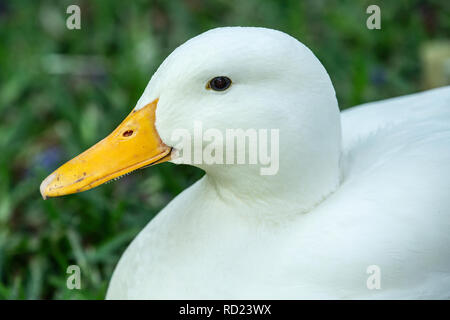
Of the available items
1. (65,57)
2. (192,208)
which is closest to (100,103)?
(65,57)

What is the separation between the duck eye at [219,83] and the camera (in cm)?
143

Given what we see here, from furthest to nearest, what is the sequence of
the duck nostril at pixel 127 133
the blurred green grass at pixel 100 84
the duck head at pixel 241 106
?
1. the blurred green grass at pixel 100 84
2. the duck nostril at pixel 127 133
3. the duck head at pixel 241 106

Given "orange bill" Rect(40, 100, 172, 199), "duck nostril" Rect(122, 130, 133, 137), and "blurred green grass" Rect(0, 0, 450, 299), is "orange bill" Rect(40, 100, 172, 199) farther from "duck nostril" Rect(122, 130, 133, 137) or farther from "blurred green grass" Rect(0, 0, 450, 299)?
"blurred green grass" Rect(0, 0, 450, 299)

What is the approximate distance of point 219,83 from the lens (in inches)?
56.3

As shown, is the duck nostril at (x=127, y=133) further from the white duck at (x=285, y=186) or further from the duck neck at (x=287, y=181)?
the duck neck at (x=287, y=181)

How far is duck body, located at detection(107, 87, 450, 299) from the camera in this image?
Answer: 1.46 meters

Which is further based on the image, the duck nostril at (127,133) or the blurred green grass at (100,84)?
the blurred green grass at (100,84)

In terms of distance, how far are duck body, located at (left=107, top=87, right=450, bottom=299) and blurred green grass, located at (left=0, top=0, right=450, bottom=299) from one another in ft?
1.46

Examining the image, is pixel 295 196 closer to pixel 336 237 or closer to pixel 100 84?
pixel 336 237

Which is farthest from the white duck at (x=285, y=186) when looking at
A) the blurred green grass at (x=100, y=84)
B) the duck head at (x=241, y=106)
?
the blurred green grass at (x=100, y=84)

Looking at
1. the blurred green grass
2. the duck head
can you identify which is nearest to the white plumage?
the duck head

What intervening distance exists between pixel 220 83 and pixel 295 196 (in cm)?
34

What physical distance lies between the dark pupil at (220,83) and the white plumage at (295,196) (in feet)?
0.06
